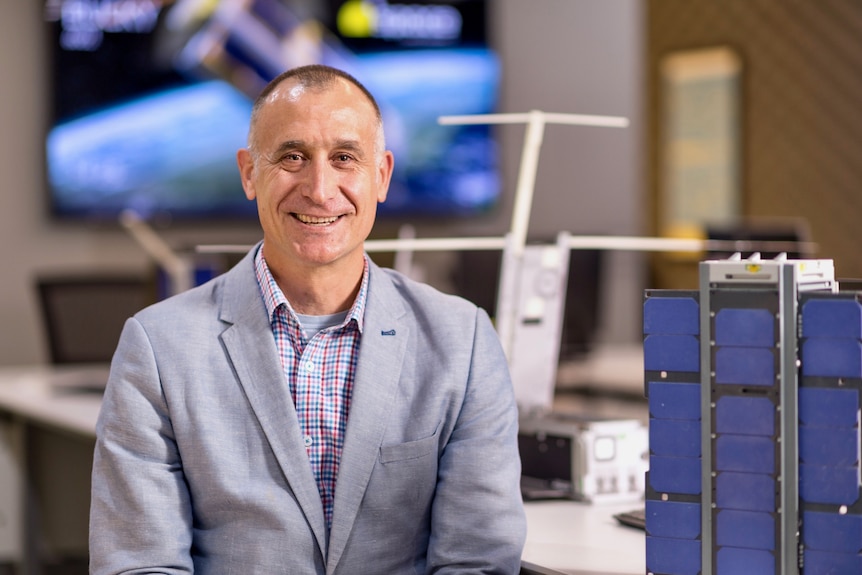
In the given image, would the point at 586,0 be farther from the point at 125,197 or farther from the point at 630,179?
the point at 125,197

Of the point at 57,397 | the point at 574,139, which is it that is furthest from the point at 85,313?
the point at 574,139

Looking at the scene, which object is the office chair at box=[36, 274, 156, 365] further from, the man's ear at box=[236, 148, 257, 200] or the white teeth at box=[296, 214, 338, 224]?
the white teeth at box=[296, 214, 338, 224]

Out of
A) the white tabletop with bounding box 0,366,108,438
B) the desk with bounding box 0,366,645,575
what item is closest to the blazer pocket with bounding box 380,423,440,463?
the white tabletop with bounding box 0,366,108,438

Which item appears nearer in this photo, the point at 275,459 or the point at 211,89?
the point at 275,459

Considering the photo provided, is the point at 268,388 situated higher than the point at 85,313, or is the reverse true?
the point at 85,313

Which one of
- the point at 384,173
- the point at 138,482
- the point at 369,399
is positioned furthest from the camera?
the point at 384,173

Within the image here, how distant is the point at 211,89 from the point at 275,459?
4.45m

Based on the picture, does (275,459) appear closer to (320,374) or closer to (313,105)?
(320,374)

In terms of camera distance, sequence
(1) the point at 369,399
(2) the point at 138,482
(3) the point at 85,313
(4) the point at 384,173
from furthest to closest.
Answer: (3) the point at 85,313 → (4) the point at 384,173 → (1) the point at 369,399 → (2) the point at 138,482

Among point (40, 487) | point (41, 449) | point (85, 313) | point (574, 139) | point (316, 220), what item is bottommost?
point (40, 487)

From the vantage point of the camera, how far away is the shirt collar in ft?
5.50

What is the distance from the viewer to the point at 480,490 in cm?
163

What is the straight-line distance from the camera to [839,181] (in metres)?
5.21

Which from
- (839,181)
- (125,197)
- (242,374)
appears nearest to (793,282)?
(242,374)
